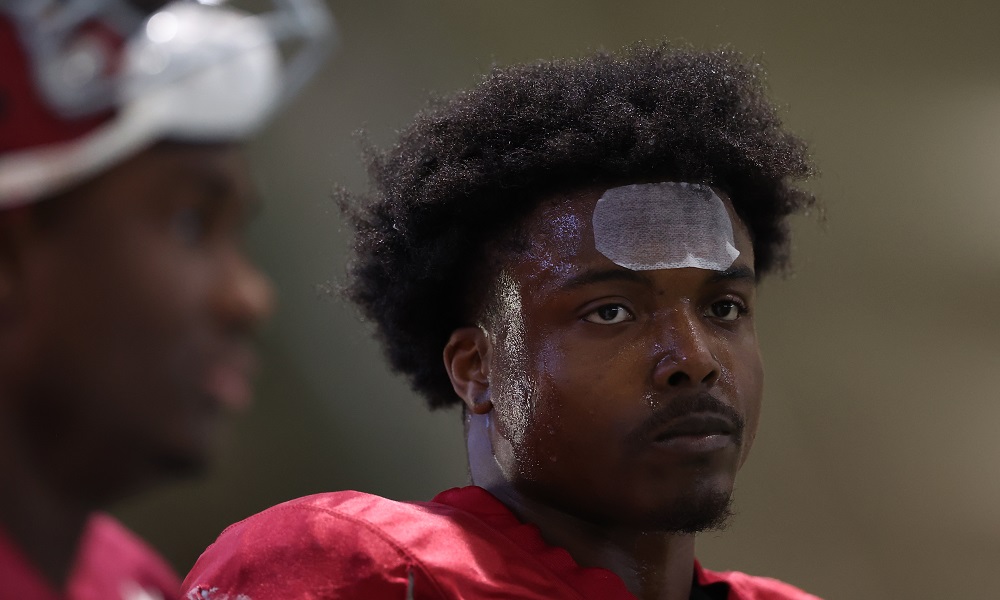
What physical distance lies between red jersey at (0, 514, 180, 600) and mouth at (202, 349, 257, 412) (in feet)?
0.38

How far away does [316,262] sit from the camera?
72.8 inches

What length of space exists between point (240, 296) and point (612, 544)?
0.76 m

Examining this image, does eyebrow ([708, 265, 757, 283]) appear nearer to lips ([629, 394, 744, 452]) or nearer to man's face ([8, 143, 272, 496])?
lips ([629, 394, 744, 452])

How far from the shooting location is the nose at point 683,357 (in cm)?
121

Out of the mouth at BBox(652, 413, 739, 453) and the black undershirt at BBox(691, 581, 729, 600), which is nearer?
the mouth at BBox(652, 413, 739, 453)

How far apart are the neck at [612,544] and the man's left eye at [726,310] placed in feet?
0.89

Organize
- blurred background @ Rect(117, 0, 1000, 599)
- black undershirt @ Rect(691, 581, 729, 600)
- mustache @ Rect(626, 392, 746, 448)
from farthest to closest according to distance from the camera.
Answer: blurred background @ Rect(117, 0, 1000, 599) < black undershirt @ Rect(691, 581, 729, 600) < mustache @ Rect(626, 392, 746, 448)

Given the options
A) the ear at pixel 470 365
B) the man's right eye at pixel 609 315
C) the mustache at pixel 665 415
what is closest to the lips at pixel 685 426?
the mustache at pixel 665 415

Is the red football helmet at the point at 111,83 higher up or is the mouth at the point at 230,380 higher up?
the red football helmet at the point at 111,83

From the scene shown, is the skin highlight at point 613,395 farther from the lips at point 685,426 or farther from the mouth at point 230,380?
the mouth at point 230,380

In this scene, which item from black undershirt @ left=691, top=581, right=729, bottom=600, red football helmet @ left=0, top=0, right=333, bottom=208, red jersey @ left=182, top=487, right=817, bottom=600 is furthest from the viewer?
black undershirt @ left=691, top=581, right=729, bottom=600

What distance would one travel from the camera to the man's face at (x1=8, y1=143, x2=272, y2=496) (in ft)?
2.05

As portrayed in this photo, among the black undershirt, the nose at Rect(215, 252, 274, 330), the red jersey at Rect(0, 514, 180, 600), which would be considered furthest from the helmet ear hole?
the black undershirt

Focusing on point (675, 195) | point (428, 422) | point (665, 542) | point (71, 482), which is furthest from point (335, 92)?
point (71, 482)
